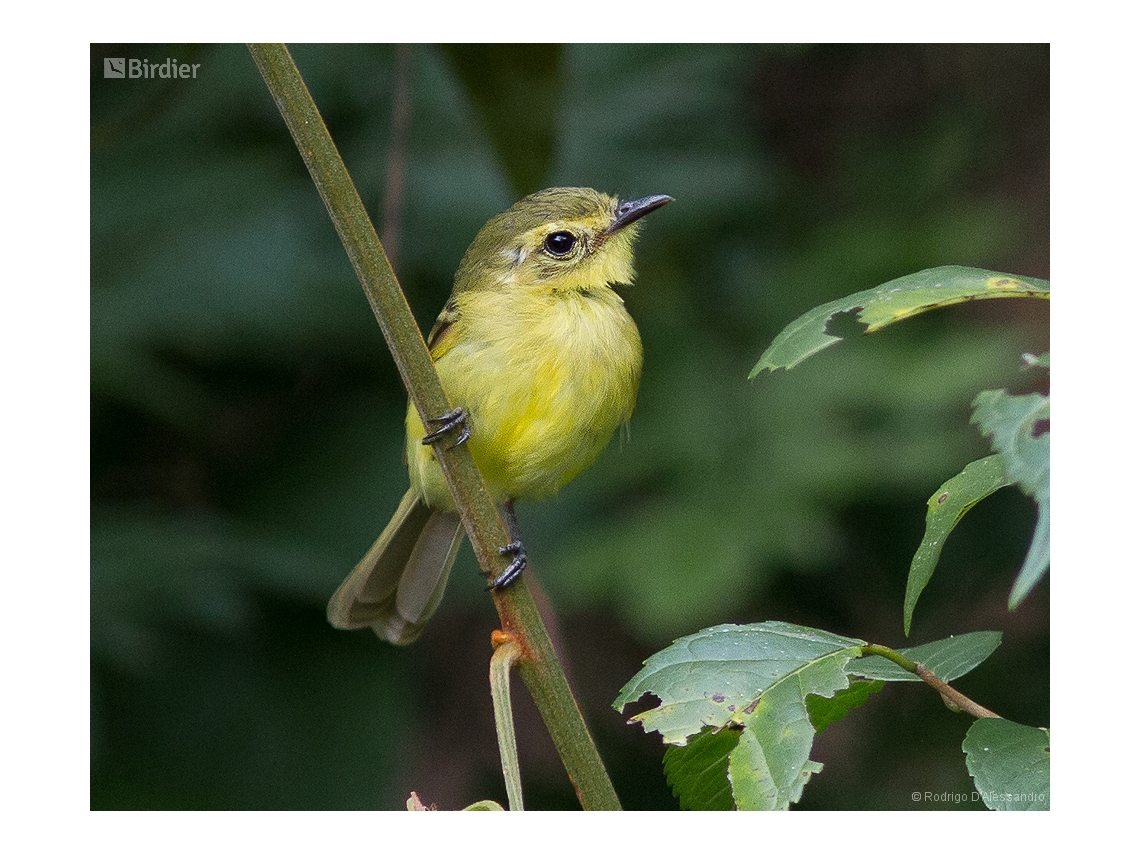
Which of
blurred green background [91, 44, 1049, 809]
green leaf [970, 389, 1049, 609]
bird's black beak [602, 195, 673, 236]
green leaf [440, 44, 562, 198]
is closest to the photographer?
green leaf [970, 389, 1049, 609]

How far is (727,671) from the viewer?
1.63m

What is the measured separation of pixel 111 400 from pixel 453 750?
4.18 feet

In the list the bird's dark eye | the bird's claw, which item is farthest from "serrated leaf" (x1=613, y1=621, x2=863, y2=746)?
the bird's dark eye

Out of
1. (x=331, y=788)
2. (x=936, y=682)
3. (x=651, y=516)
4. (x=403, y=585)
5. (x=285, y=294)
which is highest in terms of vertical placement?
(x=285, y=294)

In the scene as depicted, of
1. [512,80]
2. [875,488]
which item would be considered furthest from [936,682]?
[875,488]

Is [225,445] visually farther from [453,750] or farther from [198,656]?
[453,750]

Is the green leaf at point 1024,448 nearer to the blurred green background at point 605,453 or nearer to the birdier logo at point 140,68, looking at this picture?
the blurred green background at point 605,453

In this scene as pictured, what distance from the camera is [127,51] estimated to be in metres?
2.58

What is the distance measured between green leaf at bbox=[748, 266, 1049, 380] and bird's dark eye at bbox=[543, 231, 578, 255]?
1.21m

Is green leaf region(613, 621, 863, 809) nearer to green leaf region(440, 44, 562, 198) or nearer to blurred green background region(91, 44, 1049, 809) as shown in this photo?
green leaf region(440, 44, 562, 198)

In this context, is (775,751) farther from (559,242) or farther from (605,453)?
(605,453)

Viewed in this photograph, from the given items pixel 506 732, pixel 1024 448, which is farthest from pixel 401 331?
pixel 1024 448

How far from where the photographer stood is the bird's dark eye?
271 cm

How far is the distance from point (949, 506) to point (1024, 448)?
0.76ft
